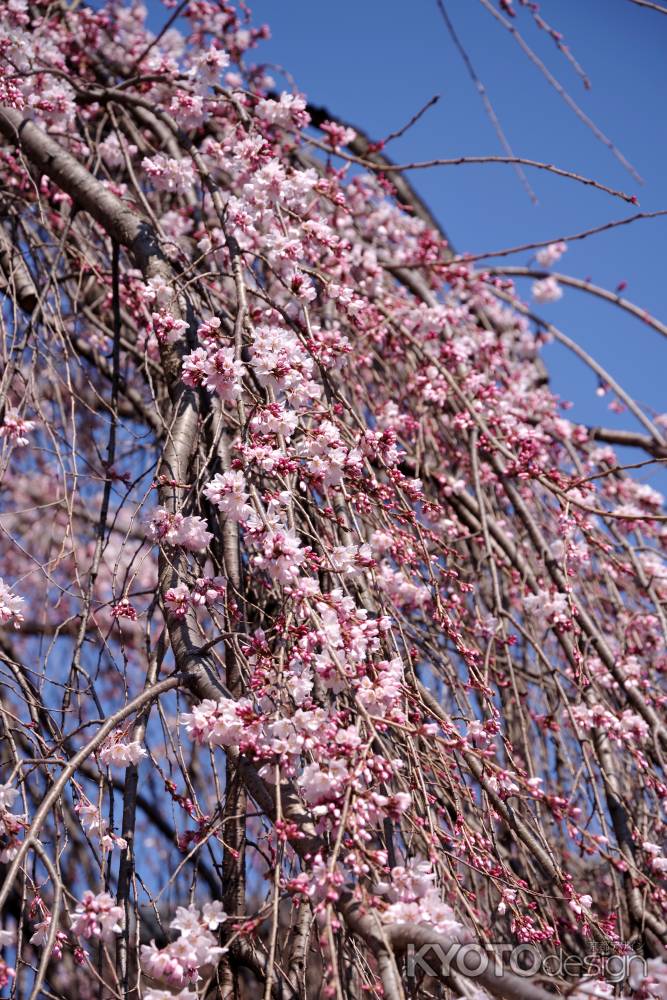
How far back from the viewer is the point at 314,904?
1.42 m

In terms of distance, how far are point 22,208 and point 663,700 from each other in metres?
2.66

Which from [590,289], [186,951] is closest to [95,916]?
[186,951]

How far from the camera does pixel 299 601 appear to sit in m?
1.68

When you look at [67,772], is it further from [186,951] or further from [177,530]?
[177,530]

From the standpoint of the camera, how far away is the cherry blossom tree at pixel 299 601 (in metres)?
1.52

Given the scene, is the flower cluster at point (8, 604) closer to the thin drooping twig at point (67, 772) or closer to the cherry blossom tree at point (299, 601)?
the cherry blossom tree at point (299, 601)

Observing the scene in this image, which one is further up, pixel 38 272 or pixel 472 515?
pixel 38 272

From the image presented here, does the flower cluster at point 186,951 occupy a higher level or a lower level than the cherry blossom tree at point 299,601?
lower

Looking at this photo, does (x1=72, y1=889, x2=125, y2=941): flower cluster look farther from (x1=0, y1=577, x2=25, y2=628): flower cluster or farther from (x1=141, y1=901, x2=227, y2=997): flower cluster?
(x1=0, y1=577, x2=25, y2=628): flower cluster

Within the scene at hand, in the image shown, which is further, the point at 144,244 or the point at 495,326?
the point at 495,326

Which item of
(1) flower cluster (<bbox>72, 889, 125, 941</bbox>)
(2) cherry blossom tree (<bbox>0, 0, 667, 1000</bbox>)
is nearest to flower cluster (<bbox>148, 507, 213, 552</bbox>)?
(2) cherry blossom tree (<bbox>0, 0, 667, 1000</bbox>)

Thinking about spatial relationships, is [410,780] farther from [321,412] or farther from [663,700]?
[663,700]

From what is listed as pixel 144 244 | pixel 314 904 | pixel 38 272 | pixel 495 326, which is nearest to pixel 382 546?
pixel 144 244

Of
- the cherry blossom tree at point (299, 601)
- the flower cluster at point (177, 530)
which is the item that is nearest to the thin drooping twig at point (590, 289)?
the cherry blossom tree at point (299, 601)
